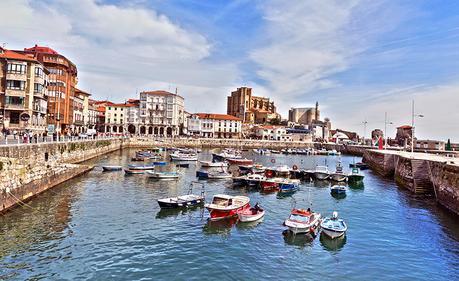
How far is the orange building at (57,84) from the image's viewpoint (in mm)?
89000

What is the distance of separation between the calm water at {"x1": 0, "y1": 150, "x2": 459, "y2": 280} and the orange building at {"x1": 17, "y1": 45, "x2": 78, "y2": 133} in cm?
5659

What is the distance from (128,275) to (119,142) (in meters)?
104

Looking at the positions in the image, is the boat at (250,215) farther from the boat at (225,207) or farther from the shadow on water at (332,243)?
the shadow on water at (332,243)

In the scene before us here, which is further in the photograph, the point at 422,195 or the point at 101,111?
the point at 101,111

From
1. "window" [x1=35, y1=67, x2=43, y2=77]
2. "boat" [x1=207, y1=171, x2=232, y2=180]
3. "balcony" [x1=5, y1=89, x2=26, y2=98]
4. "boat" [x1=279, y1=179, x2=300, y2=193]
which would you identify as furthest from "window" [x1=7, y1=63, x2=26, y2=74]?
"boat" [x1=279, y1=179, x2=300, y2=193]

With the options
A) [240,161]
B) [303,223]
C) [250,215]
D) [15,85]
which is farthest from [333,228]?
[15,85]

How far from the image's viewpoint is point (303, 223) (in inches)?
1128

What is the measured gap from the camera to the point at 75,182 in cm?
4728

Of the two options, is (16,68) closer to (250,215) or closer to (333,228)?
(250,215)

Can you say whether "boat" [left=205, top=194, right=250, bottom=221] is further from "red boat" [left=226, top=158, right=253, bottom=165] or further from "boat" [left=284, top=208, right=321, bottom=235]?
"red boat" [left=226, top=158, right=253, bottom=165]

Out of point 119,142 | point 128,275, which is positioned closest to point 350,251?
point 128,275

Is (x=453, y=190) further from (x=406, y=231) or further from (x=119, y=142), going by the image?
(x=119, y=142)

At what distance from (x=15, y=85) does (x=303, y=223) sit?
68.5 meters

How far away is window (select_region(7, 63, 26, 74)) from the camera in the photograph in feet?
235
